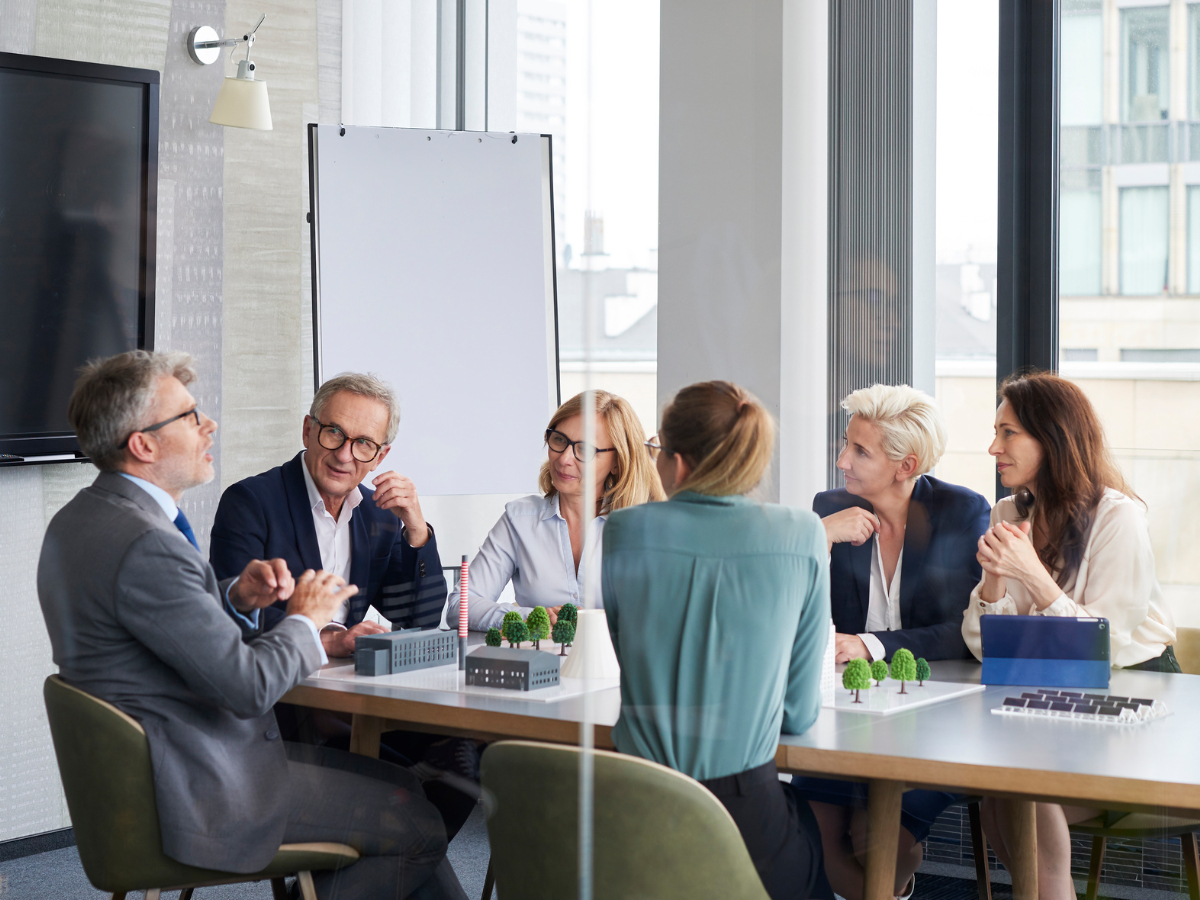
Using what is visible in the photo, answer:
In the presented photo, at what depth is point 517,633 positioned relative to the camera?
201cm

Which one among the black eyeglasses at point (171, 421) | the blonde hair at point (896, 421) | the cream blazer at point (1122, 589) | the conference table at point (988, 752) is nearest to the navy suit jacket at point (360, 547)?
the black eyeglasses at point (171, 421)

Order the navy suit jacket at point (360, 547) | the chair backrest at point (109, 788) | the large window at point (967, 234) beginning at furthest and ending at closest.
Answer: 1. the navy suit jacket at point (360, 547)
2. the chair backrest at point (109, 788)
3. the large window at point (967, 234)

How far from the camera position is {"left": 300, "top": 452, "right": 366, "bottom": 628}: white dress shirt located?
7.16 ft

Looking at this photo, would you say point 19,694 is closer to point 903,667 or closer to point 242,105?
point 242,105

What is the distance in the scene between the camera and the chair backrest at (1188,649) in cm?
148

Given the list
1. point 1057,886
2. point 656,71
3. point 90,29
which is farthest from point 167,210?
point 1057,886

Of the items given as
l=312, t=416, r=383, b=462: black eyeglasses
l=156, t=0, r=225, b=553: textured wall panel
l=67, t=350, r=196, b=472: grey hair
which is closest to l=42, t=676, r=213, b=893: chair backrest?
l=67, t=350, r=196, b=472: grey hair

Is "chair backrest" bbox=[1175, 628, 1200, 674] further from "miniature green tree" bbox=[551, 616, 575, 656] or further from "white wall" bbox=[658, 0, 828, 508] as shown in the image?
"miniature green tree" bbox=[551, 616, 575, 656]

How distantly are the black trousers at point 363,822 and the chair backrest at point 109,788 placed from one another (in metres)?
0.21

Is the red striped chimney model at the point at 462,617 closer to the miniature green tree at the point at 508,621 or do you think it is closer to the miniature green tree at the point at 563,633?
the miniature green tree at the point at 508,621

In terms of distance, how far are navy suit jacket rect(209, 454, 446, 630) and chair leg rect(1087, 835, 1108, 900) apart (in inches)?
46.3

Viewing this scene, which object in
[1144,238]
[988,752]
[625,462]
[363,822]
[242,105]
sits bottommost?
[363,822]

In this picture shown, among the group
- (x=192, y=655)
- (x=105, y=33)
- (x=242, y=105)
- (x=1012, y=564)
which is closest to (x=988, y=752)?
(x=1012, y=564)

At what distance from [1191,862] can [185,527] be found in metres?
1.52
